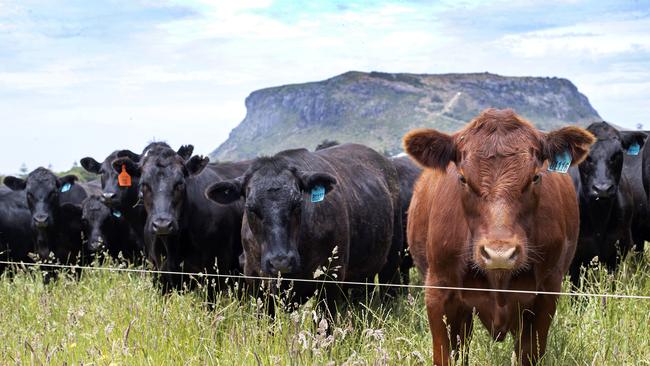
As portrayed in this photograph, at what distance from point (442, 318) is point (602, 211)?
4.81m

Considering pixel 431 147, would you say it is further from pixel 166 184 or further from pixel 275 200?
pixel 166 184

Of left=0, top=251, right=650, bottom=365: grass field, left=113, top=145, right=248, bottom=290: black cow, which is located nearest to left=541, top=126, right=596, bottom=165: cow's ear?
left=0, top=251, right=650, bottom=365: grass field

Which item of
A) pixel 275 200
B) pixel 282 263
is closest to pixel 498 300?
pixel 282 263

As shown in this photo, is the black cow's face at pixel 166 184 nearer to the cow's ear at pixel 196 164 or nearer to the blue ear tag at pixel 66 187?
the cow's ear at pixel 196 164

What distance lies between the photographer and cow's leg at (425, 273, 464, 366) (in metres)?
5.11

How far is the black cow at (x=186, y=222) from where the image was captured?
887cm

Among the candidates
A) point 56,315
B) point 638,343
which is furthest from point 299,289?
point 638,343

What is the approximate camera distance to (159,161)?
9031 mm

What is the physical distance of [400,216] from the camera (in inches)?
387

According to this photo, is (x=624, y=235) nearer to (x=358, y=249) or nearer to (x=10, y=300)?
(x=358, y=249)

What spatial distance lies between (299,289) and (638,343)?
2.86m

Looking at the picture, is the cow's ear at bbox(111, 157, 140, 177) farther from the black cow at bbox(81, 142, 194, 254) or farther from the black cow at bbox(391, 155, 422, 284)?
the black cow at bbox(391, 155, 422, 284)

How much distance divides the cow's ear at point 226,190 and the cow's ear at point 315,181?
0.58 m

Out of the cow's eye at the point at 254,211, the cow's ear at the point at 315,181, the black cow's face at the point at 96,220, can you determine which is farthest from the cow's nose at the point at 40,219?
the cow's ear at the point at 315,181
